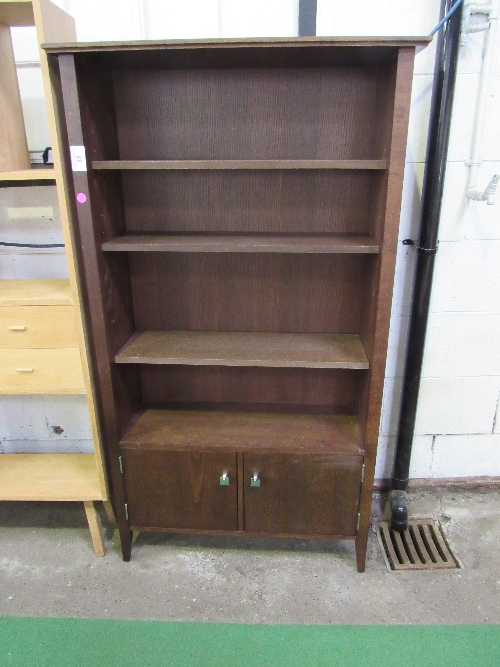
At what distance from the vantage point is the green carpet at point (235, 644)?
1432 mm

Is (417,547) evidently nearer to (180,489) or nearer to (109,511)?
(180,489)

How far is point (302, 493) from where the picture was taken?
1.65 m

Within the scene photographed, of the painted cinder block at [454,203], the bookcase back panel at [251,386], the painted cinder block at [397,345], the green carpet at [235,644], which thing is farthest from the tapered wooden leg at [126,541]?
the painted cinder block at [454,203]

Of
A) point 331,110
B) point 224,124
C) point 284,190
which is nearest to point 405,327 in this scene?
point 284,190

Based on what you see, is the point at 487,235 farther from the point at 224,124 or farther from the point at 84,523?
the point at 84,523

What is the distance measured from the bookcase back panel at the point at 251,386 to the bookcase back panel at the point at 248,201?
0.56 m

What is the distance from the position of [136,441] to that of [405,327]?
1.16 metres

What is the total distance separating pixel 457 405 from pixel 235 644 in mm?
1308

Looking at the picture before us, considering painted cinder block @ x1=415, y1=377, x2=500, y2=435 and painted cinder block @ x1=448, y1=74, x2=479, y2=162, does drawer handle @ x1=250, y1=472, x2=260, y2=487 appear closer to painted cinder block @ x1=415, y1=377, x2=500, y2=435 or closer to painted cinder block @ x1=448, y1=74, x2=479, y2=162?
painted cinder block @ x1=415, y1=377, x2=500, y2=435

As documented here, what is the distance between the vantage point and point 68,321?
5.07 ft

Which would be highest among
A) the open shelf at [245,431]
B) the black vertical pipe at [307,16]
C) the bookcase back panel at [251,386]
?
the black vertical pipe at [307,16]

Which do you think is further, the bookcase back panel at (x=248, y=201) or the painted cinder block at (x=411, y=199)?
the painted cinder block at (x=411, y=199)

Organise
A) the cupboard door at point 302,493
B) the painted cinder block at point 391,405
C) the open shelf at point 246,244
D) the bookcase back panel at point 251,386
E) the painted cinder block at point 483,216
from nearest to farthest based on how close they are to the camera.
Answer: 1. the open shelf at point 246,244
2. the cupboard door at point 302,493
3. the painted cinder block at point 483,216
4. the bookcase back panel at point 251,386
5. the painted cinder block at point 391,405

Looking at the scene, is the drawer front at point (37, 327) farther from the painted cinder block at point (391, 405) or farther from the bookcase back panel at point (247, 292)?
the painted cinder block at point (391, 405)
